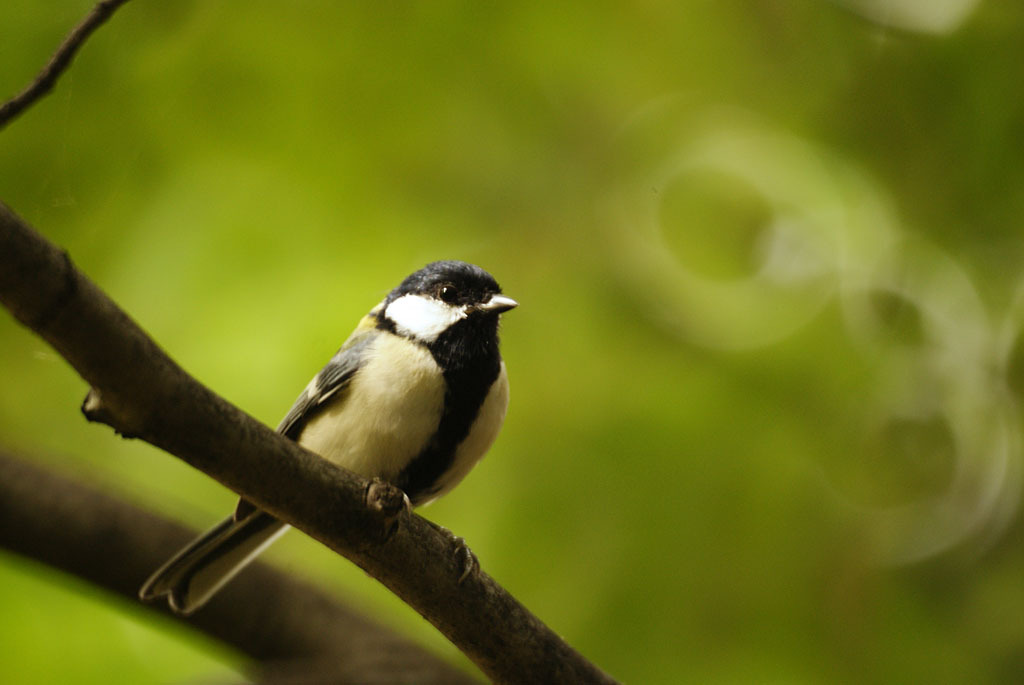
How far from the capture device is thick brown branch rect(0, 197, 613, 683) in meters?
0.72

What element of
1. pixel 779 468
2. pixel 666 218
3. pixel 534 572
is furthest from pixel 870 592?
pixel 666 218

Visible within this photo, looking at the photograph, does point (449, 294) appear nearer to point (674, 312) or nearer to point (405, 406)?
point (405, 406)

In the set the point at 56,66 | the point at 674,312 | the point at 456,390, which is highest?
the point at 674,312

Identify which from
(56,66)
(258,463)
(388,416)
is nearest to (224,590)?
(388,416)

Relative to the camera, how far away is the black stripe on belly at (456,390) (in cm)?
136

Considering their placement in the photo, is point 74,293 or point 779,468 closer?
point 74,293

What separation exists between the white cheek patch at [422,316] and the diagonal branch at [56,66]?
2.20 ft

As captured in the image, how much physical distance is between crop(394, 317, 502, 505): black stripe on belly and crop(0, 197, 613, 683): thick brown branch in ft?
0.82

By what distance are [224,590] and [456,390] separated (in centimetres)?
80

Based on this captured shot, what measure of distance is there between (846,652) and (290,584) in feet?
4.34

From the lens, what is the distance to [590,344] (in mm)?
2244

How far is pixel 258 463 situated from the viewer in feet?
2.78

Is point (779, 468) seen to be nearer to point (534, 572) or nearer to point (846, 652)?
point (846, 652)

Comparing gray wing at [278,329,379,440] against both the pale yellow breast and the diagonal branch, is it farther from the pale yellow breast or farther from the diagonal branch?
the diagonal branch
